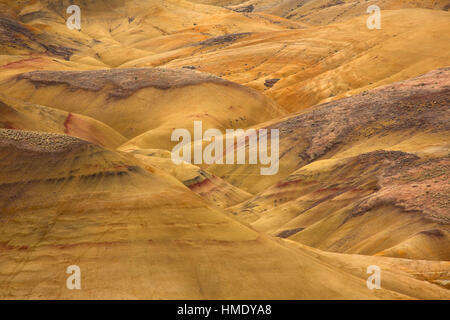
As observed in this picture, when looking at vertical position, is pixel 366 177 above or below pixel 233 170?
below

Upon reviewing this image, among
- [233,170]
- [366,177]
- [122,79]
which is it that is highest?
[122,79]

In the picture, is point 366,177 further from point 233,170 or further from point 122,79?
point 122,79

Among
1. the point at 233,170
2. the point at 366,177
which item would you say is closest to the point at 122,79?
the point at 233,170

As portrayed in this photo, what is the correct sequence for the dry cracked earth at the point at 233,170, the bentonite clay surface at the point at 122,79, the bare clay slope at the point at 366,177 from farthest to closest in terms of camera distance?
1. the bentonite clay surface at the point at 122,79
2. the bare clay slope at the point at 366,177
3. the dry cracked earth at the point at 233,170

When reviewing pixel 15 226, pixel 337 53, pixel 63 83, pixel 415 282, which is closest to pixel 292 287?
pixel 415 282

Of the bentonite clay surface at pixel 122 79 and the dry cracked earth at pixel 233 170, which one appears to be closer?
the dry cracked earth at pixel 233 170

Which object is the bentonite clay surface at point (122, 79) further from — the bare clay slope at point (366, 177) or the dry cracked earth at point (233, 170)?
the bare clay slope at point (366, 177)

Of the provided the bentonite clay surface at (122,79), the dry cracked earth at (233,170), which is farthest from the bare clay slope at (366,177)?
the bentonite clay surface at (122,79)

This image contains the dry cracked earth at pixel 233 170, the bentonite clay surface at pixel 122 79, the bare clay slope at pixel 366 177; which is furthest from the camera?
the bentonite clay surface at pixel 122 79

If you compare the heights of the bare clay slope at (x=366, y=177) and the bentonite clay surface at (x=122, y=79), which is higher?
the bentonite clay surface at (x=122, y=79)
